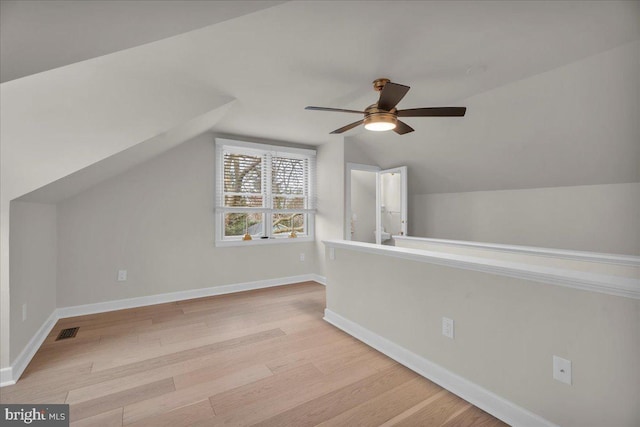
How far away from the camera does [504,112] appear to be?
2.89 metres

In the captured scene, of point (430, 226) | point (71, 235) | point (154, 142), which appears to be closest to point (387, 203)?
point (430, 226)

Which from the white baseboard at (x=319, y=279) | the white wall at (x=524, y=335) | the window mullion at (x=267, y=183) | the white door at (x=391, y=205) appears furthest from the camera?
the white baseboard at (x=319, y=279)

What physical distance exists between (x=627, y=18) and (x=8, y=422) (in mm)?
4369

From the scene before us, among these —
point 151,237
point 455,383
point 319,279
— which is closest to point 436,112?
point 455,383

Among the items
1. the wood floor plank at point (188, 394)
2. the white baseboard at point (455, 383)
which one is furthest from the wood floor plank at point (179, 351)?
the white baseboard at point (455, 383)

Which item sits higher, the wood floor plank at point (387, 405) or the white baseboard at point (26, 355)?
the white baseboard at point (26, 355)

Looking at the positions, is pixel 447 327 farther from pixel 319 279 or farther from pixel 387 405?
pixel 319 279

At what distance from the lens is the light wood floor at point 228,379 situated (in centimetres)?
172

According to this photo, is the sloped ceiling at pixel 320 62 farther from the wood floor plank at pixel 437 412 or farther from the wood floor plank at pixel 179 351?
the wood floor plank at pixel 437 412

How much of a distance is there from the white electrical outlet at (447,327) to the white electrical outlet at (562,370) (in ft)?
1.87

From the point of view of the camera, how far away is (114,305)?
3529mm

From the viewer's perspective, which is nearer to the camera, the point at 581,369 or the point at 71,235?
the point at 581,369

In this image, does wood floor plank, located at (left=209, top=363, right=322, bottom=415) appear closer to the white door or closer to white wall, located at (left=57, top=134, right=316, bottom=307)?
white wall, located at (left=57, top=134, right=316, bottom=307)

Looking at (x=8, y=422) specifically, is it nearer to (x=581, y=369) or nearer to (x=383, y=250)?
(x=383, y=250)
